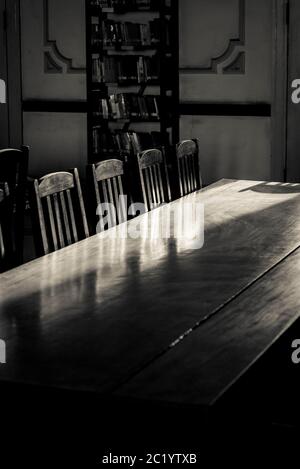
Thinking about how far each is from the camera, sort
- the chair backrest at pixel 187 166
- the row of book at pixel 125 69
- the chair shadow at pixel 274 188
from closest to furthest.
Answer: the chair shadow at pixel 274 188 < the chair backrest at pixel 187 166 < the row of book at pixel 125 69

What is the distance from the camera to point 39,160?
773cm

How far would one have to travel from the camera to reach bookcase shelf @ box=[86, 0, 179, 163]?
6.89 metres

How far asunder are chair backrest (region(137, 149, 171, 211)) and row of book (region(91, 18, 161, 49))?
2613mm

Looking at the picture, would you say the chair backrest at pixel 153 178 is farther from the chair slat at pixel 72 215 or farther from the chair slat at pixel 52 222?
the chair slat at pixel 52 222

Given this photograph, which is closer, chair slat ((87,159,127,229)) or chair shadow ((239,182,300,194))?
chair slat ((87,159,127,229))

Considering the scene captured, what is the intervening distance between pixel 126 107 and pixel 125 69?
0.98 ft

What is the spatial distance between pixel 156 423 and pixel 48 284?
905 mm

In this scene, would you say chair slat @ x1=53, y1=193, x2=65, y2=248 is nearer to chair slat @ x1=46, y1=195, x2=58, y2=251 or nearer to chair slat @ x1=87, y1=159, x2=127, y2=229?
chair slat @ x1=46, y1=195, x2=58, y2=251

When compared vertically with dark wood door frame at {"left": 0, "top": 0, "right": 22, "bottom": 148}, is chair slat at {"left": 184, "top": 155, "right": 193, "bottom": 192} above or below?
below

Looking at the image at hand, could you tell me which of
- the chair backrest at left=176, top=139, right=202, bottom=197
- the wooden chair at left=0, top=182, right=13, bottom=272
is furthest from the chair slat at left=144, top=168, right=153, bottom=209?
the wooden chair at left=0, top=182, right=13, bottom=272

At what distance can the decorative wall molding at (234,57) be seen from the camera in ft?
22.4

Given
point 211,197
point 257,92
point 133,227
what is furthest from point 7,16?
point 133,227

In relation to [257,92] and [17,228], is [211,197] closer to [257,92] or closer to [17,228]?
[17,228]

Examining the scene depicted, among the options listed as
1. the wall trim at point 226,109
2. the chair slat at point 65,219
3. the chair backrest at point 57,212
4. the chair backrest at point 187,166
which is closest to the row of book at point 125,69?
the wall trim at point 226,109
